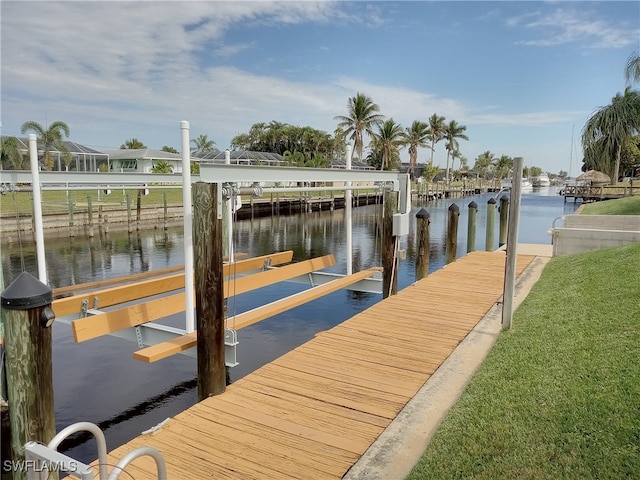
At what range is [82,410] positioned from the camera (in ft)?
19.5

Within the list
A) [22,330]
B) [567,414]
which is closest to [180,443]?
[22,330]

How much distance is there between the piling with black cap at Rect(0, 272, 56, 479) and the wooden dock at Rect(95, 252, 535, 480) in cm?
62

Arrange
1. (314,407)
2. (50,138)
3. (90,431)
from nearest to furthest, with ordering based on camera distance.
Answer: (90,431) → (314,407) → (50,138)

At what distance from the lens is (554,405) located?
355cm

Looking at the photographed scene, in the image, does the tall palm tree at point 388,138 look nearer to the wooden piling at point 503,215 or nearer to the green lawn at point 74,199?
the green lawn at point 74,199

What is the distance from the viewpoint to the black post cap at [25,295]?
2.87 m

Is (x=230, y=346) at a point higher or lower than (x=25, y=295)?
lower

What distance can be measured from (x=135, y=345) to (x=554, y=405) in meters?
6.78

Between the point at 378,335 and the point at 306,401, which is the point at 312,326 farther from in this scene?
the point at 306,401

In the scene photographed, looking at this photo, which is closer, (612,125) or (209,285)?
(209,285)

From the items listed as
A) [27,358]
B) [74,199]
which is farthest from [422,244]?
[74,199]

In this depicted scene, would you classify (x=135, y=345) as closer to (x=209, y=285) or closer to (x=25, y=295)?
(x=209, y=285)

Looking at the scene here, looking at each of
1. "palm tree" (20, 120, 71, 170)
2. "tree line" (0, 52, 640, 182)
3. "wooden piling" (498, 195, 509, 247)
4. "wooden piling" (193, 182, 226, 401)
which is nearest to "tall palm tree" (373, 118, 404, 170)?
"tree line" (0, 52, 640, 182)

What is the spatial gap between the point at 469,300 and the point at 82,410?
18.4 feet
